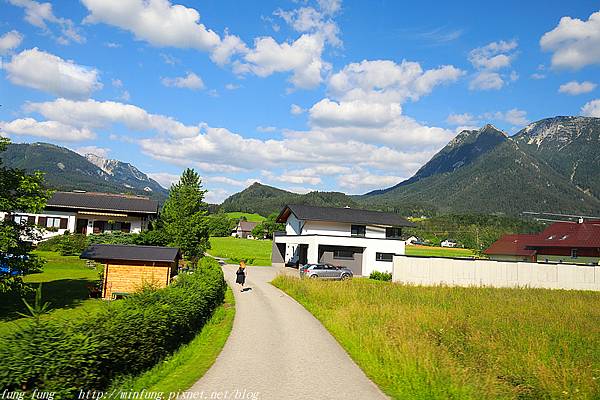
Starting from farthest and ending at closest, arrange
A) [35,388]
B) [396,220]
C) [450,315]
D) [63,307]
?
1. [396,220]
2. [63,307]
3. [450,315]
4. [35,388]

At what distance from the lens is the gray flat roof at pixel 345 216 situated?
4369 centimetres

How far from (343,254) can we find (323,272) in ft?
26.6

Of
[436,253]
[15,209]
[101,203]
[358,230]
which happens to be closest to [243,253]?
[101,203]

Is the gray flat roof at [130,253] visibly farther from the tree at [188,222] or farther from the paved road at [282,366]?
the tree at [188,222]

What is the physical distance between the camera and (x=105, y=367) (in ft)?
27.4

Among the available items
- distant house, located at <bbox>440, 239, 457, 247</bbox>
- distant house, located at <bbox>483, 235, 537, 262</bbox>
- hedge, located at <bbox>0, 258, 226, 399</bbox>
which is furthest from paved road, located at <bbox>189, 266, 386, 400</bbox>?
distant house, located at <bbox>440, 239, 457, 247</bbox>

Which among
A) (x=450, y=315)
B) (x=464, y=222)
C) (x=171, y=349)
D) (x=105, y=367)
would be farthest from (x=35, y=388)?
(x=464, y=222)

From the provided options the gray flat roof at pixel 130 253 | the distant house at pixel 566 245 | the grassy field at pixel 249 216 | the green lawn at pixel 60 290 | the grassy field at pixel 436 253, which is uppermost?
the grassy field at pixel 249 216

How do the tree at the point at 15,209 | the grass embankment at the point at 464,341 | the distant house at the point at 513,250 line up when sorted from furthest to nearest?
the distant house at the point at 513,250 → the tree at the point at 15,209 → the grass embankment at the point at 464,341

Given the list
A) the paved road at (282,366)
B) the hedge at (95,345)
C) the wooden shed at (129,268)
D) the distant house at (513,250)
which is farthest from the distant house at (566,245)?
the hedge at (95,345)

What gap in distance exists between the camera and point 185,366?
35.4 feet

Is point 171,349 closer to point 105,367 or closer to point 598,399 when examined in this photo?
point 105,367

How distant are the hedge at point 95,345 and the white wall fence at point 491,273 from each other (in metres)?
22.0

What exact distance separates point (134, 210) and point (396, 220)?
30341 millimetres
